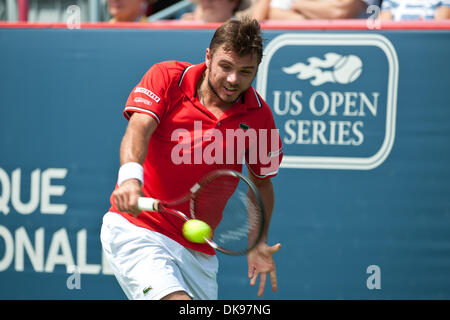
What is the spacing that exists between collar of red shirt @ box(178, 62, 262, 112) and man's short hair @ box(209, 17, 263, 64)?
0.83ft

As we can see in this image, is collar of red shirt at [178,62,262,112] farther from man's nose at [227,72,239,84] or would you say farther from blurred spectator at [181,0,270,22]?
blurred spectator at [181,0,270,22]

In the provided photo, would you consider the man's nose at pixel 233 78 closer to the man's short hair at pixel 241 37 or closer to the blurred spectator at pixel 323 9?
the man's short hair at pixel 241 37

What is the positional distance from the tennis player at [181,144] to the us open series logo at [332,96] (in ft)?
2.96

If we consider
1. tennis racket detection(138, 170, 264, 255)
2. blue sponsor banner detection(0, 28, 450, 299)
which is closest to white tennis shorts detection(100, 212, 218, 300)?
tennis racket detection(138, 170, 264, 255)

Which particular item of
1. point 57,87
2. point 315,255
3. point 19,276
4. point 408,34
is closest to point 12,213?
point 19,276

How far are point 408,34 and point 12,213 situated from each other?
2.85m

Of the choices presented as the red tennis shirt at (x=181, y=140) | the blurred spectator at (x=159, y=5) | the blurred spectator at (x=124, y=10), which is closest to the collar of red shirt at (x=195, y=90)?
the red tennis shirt at (x=181, y=140)

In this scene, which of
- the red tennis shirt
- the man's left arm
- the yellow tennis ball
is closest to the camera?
the yellow tennis ball

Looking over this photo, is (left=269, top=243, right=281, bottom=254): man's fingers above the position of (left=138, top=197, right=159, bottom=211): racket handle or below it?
below

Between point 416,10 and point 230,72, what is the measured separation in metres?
1.94

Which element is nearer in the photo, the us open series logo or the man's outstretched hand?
the man's outstretched hand

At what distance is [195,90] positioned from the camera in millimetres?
2920

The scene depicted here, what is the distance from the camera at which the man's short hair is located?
267 cm
